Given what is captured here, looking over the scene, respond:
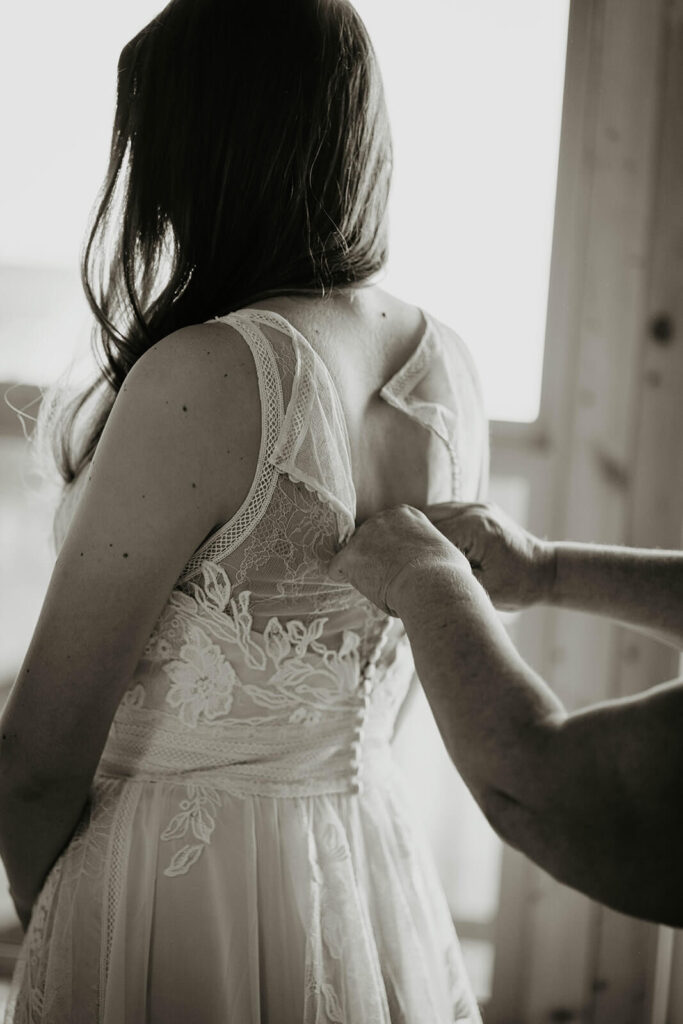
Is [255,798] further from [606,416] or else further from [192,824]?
[606,416]

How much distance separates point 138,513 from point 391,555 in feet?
0.71

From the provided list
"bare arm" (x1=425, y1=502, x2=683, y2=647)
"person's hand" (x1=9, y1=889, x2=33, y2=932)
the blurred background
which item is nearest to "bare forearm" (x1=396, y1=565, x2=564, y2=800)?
"bare arm" (x1=425, y1=502, x2=683, y2=647)

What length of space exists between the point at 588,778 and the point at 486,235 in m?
1.51

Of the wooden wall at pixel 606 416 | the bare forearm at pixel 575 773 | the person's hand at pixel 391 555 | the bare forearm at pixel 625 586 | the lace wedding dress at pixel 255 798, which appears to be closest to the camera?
the bare forearm at pixel 575 773

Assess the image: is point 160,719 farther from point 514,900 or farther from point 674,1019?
point 674,1019

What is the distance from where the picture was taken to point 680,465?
1.78 m

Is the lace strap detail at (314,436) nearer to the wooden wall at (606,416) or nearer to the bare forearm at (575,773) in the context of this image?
the bare forearm at (575,773)

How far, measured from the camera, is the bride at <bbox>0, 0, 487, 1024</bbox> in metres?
0.76

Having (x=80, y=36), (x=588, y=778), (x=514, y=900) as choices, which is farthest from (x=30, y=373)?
(x=588, y=778)

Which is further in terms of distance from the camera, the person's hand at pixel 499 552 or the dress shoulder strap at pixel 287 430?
the person's hand at pixel 499 552

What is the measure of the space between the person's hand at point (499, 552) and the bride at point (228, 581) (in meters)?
0.04

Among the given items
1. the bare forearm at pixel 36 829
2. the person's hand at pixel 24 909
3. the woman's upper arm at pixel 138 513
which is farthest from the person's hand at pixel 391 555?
the person's hand at pixel 24 909

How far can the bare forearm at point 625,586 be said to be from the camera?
0.91 m

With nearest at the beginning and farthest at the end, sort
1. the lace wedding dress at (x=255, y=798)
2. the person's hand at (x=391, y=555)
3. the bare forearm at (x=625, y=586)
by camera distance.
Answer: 1. the person's hand at (x=391, y=555)
2. the lace wedding dress at (x=255, y=798)
3. the bare forearm at (x=625, y=586)
